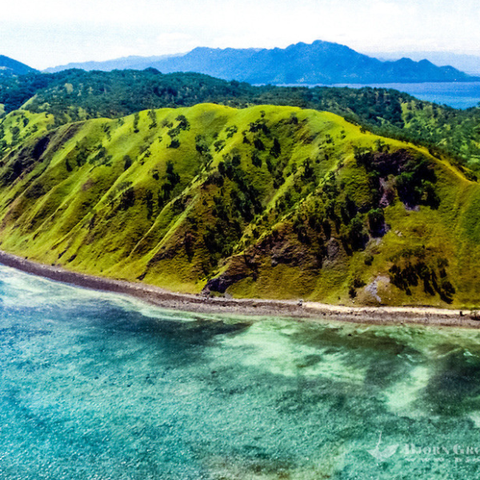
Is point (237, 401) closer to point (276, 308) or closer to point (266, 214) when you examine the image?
point (276, 308)

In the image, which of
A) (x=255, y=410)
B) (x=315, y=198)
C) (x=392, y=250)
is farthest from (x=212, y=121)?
(x=255, y=410)

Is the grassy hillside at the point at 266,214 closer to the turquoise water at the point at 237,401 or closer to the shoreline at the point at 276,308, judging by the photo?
the shoreline at the point at 276,308

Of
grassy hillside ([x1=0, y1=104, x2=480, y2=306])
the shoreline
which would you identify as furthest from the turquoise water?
grassy hillside ([x1=0, y1=104, x2=480, y2=306])

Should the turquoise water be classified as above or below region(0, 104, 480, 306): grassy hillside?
below

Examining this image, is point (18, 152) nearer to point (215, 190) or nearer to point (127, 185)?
point (127, 185)

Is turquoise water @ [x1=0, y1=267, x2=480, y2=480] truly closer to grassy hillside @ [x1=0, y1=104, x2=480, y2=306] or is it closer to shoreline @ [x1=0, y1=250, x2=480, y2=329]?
shoreline @ [x1=0, y1=250, x2=480, y2=329]
